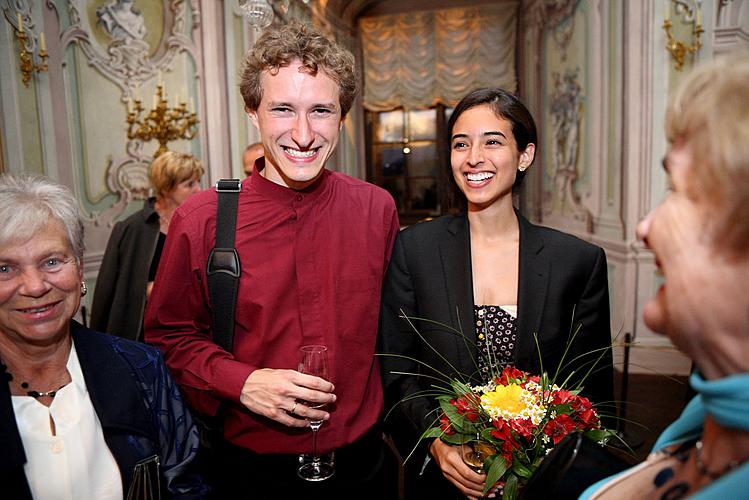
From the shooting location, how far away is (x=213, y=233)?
1.66m

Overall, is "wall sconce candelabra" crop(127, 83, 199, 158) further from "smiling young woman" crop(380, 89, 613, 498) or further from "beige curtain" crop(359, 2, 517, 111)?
"beige curtain" crop(359, 2, 517, 111)

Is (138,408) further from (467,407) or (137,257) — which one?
(137,257)

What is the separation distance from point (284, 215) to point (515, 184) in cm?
85

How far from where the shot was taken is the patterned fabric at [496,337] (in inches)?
66.2

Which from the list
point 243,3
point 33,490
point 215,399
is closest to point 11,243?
point 33,490

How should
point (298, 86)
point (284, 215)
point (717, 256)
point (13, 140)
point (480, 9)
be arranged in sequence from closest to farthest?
1. point (717, 256)
2. point (298, 86)
3. point (284, 215)
4. point (13, 140)
5. point (480, 9)

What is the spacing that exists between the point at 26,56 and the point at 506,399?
3781mm

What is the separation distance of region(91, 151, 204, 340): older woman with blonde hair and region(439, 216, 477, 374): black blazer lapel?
7.18 feet

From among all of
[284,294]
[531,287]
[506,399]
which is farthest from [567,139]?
[506,399]

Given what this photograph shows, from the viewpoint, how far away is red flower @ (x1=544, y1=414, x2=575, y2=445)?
1246 mm

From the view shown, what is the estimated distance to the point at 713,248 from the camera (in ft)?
1.98

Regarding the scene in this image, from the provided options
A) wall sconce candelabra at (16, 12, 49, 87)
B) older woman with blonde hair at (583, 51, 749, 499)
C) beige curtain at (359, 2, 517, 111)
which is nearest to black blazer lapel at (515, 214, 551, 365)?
older woman with blonde hair at (583, 51, 749, 499)

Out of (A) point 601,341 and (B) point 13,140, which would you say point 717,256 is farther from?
(B) point 13,140

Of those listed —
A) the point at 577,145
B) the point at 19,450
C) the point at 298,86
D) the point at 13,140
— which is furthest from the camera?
the point at 577,145
